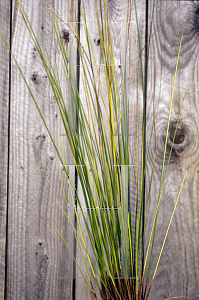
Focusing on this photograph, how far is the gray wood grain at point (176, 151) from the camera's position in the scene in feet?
2.98

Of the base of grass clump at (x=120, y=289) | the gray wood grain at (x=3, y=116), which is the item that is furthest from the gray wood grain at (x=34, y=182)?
the base of grass clump at (x=120, y=289)

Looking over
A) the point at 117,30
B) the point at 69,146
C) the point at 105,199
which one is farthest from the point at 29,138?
the point at 117,30

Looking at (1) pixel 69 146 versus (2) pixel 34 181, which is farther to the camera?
(2) pixel 34 181

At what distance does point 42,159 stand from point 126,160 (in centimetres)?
35

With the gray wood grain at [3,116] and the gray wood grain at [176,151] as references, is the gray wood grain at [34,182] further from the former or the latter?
the gray wood grain at [176,151]

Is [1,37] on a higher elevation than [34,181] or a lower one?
higher

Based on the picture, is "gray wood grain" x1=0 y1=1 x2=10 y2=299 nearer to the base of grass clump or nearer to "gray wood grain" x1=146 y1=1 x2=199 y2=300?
the base of grass clump

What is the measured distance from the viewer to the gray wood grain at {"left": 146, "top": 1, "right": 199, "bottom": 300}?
2.98 feet

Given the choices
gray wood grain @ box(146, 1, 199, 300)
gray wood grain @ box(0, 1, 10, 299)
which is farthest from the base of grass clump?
gray wood grain @ box(0, 1, 10, 299)

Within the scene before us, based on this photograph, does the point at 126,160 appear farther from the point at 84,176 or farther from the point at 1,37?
the point at 1,37

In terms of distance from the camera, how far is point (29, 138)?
92 cm

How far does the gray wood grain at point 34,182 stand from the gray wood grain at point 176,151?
0.33 m

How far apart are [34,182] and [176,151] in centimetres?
54

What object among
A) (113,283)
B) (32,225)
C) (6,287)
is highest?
(32,225)
